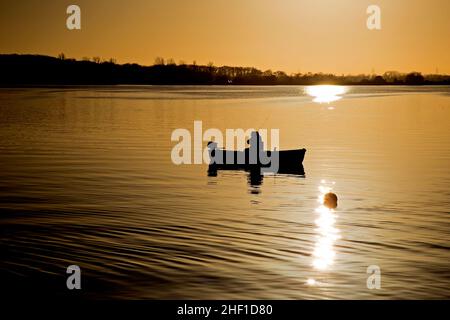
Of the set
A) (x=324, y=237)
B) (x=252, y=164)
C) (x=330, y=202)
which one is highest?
(x=252, y=164)

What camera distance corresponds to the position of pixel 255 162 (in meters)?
46.9

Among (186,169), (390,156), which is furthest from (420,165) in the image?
(186,169)

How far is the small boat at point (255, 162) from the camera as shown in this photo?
47188 mm

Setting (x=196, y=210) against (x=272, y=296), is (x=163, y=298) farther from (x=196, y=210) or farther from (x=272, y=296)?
(x=196, y=210)

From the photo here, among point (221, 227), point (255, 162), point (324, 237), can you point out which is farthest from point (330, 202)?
point (255, 162)

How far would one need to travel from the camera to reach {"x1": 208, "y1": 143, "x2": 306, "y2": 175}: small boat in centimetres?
4719

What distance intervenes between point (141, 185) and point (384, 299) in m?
23.5

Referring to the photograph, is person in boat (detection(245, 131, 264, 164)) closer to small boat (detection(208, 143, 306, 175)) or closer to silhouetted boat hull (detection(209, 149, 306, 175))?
small boat (detection(208, 143, 306, 175))

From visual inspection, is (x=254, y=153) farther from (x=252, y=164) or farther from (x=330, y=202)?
(x=330, y=202)

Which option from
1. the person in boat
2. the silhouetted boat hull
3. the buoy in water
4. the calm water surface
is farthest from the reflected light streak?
the silhouetted boat hull

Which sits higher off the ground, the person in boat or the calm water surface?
the person in boat

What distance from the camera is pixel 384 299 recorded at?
1911 centimetres

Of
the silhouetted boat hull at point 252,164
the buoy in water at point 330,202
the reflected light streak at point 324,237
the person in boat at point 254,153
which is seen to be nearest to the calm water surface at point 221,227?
the reflected light streak at point 324,237

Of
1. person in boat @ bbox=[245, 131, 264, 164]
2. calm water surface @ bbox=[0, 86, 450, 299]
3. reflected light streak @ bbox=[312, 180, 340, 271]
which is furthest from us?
person in boat @ bbox=[245, 131, 264, 164]
